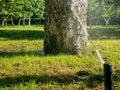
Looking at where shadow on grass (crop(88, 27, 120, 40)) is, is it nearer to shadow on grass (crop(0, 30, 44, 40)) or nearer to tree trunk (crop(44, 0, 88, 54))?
shadow on grass (crop(0, 30, 44, 40))

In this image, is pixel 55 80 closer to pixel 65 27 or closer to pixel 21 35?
pixel 65 27

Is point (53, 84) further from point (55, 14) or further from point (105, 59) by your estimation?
point (55, 14)

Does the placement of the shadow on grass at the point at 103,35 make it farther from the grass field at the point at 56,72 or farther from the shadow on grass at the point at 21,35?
the grass field at the point at 56,72

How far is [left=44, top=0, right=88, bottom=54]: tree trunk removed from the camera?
8.44 meters

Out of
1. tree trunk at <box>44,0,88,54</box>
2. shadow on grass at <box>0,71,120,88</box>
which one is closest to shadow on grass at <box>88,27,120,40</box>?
tree trunk at <box>44,0,88,54</box>

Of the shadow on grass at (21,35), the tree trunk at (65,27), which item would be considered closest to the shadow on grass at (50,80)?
the tree trunk at (65,27)

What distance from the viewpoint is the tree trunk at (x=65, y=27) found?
8438mm

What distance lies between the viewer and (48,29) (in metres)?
8.82

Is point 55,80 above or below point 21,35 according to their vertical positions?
above

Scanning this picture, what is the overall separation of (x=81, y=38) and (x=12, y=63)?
2.16 metres

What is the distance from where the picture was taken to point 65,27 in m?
8.44

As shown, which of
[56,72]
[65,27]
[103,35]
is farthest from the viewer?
[103,35]

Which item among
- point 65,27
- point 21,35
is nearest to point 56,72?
point 65,27

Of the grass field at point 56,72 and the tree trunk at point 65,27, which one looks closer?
the grass field at point 56,72
